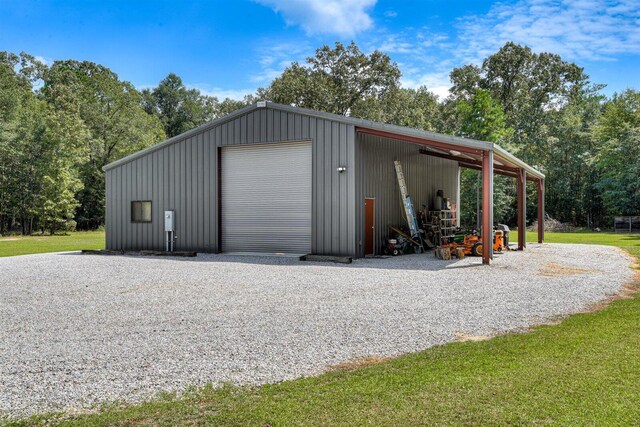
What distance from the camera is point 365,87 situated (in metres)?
37.7

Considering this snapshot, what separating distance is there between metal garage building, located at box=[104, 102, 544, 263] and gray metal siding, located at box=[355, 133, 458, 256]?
1.3 inches

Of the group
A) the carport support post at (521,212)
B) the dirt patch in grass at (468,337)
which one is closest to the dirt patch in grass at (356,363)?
the dirt patch in grass at (468,337)

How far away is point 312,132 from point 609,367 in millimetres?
11399

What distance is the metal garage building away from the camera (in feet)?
45.4

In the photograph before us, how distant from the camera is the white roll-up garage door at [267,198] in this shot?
14.7 m

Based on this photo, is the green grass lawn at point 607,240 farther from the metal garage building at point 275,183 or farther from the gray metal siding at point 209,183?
the gray metal siding at point 209,183

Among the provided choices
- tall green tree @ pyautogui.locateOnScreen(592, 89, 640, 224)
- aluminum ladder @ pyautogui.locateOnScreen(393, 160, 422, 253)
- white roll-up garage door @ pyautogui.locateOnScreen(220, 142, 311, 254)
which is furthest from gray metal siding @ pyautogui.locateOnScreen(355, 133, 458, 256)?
tall green tree @ pyautogui.locateOnScreen(592, 89, 640, 224)

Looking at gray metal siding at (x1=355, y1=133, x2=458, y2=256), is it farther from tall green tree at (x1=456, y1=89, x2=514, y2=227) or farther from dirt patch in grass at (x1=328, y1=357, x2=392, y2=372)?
tall green tree at (x1=456, y1=89, x2=514, y2=227)

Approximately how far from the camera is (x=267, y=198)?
15344 mm

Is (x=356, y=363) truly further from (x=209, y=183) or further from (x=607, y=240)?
(x=607, y=240)

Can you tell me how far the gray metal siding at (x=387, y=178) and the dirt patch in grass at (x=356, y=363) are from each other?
372 inches

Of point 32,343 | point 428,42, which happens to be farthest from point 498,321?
point 428,42

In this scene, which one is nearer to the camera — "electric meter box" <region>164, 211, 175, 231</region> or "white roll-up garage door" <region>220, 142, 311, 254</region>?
"white roll-up garage door" <region>220, 142, 311, 254</region>

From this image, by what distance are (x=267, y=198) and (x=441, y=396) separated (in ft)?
40.6
